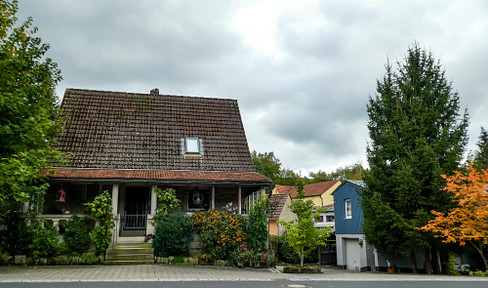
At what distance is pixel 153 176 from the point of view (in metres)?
15.6

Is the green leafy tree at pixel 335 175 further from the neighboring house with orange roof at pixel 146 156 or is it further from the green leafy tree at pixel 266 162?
the neighboring house with orange roof at pixel 146 156

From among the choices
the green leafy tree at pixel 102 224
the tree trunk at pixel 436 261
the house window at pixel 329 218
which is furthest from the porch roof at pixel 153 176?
the house window at pixel 329 218

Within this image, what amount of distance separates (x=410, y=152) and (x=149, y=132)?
1309cm

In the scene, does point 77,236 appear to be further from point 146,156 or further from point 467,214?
point 467,214

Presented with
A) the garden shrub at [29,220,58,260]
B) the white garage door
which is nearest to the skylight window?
the garden shrub at [29,220,58,260]

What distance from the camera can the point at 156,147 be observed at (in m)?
18.7

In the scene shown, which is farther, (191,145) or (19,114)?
(191,145)

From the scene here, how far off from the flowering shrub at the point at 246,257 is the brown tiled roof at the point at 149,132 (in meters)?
3.38

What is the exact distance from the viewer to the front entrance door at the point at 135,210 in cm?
1745

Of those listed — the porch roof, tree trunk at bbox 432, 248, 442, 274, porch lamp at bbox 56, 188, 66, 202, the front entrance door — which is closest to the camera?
the porch roof

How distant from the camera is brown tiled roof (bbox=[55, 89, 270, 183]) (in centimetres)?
1756

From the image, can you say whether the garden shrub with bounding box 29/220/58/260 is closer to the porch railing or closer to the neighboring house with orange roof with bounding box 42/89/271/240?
the neighboring house with orange roof with bounding box 42/89/271/240

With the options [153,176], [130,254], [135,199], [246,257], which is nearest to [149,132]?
[135,199]

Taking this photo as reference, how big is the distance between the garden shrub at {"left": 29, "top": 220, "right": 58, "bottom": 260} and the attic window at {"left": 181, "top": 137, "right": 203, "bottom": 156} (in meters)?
7.36
